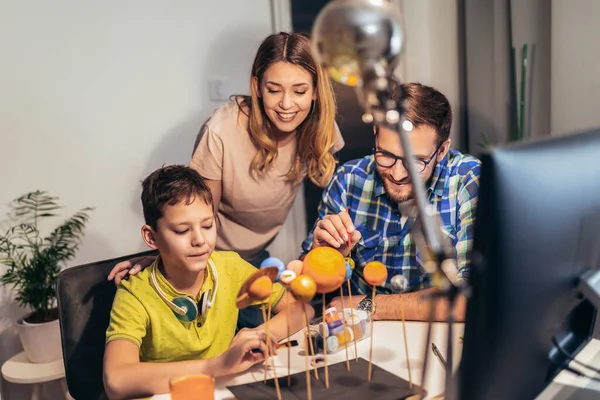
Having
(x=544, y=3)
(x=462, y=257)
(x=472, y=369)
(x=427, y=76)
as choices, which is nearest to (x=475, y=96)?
(x=427, y=76)

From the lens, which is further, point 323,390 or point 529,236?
point 323,390

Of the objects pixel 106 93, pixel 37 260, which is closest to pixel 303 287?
pixel 37 260

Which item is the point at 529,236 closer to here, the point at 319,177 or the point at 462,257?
the point at 462,257

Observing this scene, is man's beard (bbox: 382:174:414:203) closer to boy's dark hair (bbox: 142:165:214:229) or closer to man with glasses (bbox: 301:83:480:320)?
man with glasses (bbox: 301:83:480:320)

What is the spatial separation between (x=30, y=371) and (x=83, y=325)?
900mm

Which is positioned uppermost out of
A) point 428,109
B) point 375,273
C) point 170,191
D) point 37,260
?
point 428,109

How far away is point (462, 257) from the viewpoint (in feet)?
4.93

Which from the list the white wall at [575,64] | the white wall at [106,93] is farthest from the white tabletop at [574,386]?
the white wall at [106,93]

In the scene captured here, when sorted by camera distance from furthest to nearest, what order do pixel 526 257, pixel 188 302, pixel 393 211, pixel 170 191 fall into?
pixel 393 211, pixel 170 191, pixel 188 302, pixel 526 257

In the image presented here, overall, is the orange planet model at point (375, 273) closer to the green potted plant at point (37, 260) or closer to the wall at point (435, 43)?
the green potted plant at point (37, 260)

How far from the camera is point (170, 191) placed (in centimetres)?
139

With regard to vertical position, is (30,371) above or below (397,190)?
below

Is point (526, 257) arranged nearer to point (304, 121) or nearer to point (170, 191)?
point (170, 191)

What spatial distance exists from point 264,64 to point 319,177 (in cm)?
41
